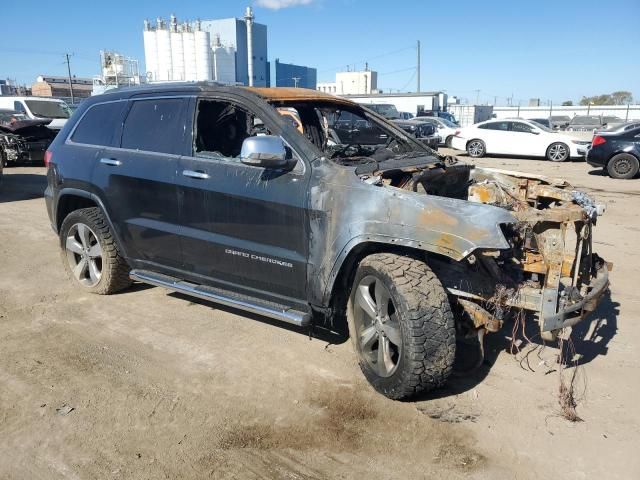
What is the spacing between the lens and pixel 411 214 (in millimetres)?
3184

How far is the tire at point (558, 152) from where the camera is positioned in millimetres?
17922

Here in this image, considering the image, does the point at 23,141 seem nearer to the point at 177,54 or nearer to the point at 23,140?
the point at 23,140

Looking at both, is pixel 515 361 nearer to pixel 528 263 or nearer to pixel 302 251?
pixel 528 263

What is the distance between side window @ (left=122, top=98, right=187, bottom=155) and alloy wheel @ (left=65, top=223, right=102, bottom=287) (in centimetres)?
103

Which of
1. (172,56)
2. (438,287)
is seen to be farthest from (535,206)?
(172,56)

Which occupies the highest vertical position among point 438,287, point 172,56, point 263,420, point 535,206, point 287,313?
point 172,56

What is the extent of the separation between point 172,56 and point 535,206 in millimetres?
68005

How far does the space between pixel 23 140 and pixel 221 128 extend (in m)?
12.0

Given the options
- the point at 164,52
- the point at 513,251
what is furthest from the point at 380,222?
the point at 164,52

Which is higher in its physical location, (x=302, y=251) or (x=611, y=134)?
(x=611, y=134)

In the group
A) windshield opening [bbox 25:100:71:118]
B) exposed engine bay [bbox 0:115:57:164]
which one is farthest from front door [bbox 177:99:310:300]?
windshield opening [bbox 25:100:71:118]

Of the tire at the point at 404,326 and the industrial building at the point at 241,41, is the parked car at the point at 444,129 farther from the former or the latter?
the industrial building at the point at 241,41

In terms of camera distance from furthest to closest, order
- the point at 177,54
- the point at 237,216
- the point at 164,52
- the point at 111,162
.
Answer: the point at 164,52 → the point at 177,54 → the point at 111,162 → the point at 237,216

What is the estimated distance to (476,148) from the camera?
19391 mm
